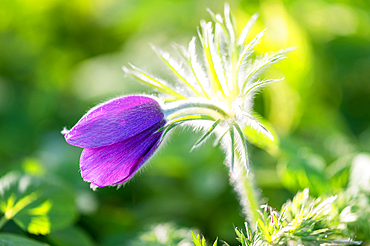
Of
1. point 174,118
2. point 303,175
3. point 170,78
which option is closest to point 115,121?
point 174,118

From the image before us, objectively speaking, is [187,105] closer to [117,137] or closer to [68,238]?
[117,137]

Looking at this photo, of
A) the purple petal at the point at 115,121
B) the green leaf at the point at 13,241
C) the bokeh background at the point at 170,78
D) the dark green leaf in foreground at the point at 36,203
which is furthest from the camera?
the bokeh background at the point at 170,78

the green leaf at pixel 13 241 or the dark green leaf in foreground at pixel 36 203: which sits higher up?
the dark green leaf in foreground at pixel 36 203

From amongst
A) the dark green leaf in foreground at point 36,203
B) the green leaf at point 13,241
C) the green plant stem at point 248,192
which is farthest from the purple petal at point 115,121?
the dark green leaf in foreground at point 36,203

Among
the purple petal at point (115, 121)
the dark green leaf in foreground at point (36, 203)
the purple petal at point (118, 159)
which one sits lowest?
the dark green leaf in foreground at point (36, 203)

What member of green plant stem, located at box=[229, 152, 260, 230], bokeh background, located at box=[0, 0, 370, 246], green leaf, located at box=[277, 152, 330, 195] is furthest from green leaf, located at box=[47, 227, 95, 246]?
green leaf, located at box=[277, 152, 330, 195]

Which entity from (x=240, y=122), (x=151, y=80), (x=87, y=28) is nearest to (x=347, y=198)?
(x=240, y=122)

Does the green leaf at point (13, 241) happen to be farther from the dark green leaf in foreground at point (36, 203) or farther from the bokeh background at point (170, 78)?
the bokeh background at point (170, 78)

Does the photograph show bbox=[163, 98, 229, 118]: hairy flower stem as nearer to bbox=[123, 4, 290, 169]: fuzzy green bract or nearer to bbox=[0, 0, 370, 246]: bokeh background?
bbox=[123, 4, 290, 169]: fuzzy green bract
